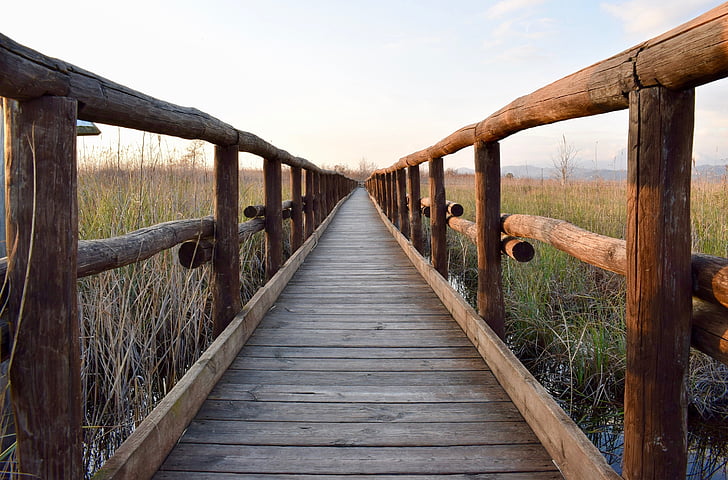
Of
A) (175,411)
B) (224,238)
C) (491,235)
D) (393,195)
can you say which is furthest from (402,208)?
(175,411)

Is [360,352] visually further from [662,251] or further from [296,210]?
[296,210]

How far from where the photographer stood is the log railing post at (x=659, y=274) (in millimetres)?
1181

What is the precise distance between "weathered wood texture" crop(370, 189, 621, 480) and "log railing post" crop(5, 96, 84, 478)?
56.0 inches

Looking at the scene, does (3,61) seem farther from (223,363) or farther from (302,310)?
(302,310)

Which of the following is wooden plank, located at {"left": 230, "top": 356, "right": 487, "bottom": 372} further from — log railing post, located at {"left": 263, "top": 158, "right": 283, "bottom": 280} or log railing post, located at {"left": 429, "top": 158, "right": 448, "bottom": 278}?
log railing post, located at {"left": 429, "top": 158, "right": 448, "bottom": 278}

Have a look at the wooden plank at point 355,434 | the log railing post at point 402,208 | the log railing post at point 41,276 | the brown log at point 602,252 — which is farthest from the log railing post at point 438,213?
the log railing post at point 41,276

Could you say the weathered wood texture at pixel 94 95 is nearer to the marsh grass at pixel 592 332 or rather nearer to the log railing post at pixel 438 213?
the marsh grass at pixel 592 332

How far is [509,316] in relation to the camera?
12.8 ft

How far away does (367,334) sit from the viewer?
3035 millimetres

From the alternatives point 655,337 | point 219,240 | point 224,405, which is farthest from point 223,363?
point 655,337

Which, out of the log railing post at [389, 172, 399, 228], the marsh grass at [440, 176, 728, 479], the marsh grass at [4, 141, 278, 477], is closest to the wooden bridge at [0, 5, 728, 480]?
the marsh grass at [4, 141, 278, 477]

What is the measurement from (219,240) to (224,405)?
0.93 meters

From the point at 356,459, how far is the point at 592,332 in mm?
2135

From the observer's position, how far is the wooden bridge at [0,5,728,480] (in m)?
1.13
